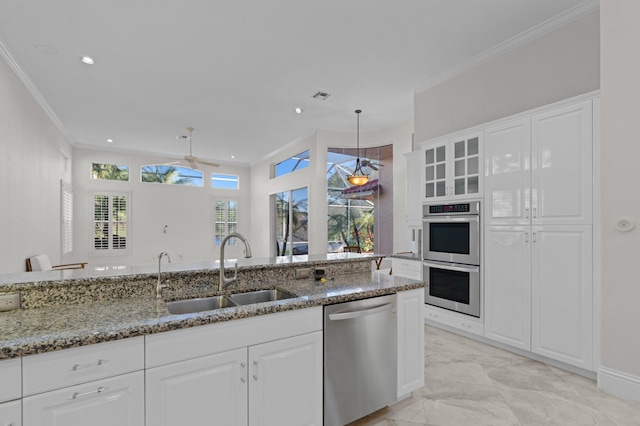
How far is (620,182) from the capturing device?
7.62ft

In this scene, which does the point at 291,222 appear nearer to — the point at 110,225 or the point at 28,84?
the point at 110,225

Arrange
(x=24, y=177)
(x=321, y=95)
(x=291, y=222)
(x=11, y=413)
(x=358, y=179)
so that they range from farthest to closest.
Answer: (x=291, y=222)
(x=358, y=179)
(x=321, y=95)
(x=24, y=177)
(x=11, y=413)

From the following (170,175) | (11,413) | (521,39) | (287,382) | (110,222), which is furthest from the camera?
(170,175)

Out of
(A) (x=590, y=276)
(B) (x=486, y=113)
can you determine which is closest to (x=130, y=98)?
(B) (x=486, y=113)

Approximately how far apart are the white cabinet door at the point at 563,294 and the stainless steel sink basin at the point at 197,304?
8.87 ft

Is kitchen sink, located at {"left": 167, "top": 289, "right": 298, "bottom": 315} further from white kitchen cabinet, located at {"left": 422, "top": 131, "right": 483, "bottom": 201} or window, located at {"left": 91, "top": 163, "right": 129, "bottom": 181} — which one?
window, located at {"left": 91, "top": 163, "right": 129, "bottom": 181}

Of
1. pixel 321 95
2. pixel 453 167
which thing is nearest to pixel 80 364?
pixel 453 167

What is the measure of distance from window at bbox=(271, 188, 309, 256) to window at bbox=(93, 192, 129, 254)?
367 cm

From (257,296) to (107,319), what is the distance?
2.99 ft

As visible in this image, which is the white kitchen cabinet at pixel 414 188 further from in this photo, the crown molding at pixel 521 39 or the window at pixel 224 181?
Result: the window at pixel 224 181

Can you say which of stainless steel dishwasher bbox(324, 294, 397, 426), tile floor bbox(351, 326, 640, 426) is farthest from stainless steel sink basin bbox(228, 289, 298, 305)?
tile floor bbox(351, 326, 640, 426)

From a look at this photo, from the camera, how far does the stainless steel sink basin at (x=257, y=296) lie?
6.82 feet

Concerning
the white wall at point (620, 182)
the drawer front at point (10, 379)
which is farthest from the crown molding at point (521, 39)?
the drawer front at point (10, 379)

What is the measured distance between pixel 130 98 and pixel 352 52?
3350 mm
